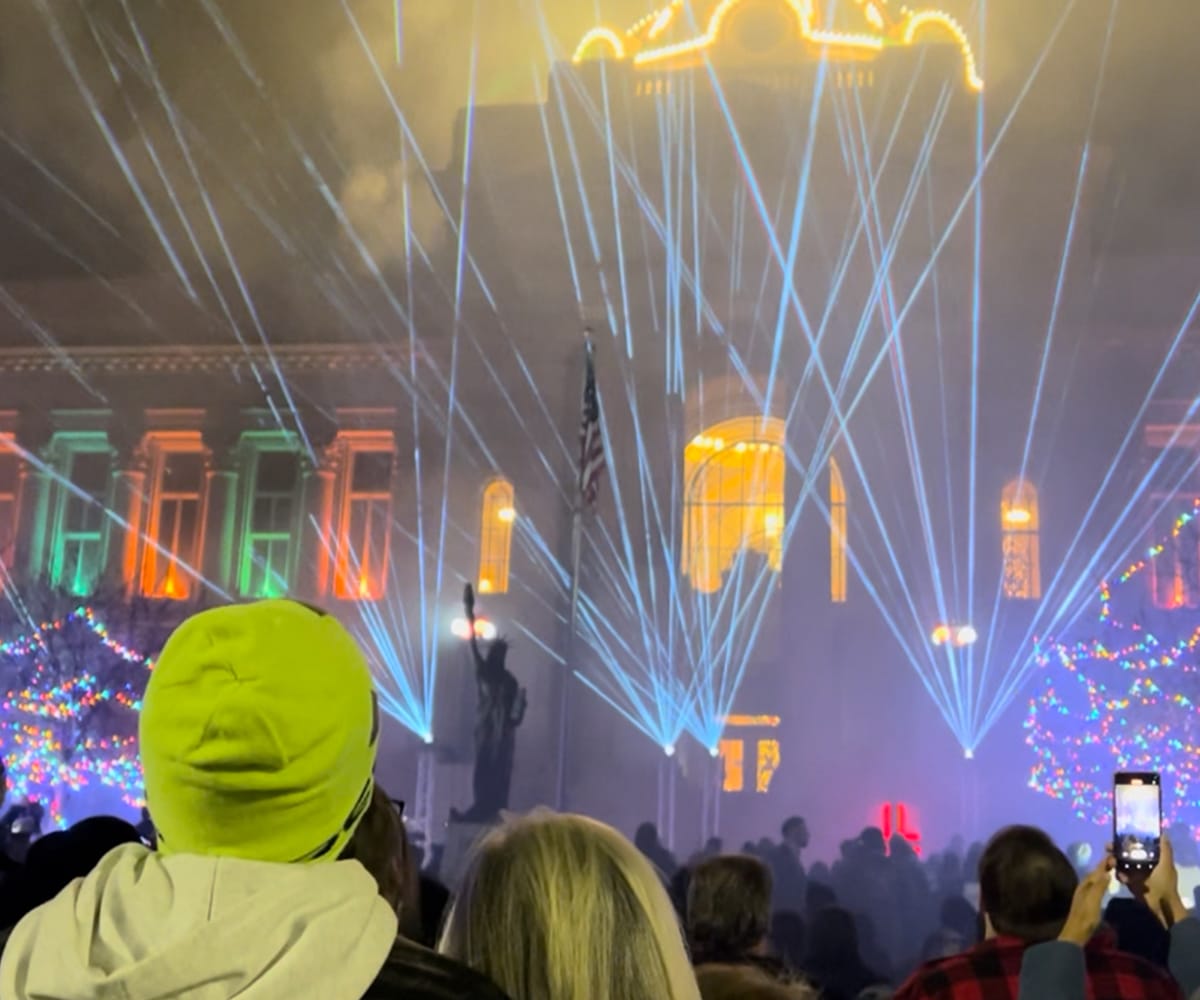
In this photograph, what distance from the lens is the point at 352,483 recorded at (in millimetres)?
27609

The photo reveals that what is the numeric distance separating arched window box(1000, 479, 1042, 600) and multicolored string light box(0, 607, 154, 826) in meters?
16.7

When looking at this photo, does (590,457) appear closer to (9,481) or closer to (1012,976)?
(1012,976)

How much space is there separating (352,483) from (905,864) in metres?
21.3

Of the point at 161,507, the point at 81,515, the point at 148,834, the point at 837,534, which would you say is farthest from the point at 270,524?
the point at 148,834

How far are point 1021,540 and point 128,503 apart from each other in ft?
65.3

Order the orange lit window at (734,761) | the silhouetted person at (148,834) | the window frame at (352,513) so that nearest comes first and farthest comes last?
the silhouetted person at (148,834)
the orange lit window at (734,761)
the window frame at (352,513)

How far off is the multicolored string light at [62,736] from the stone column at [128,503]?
4.52m

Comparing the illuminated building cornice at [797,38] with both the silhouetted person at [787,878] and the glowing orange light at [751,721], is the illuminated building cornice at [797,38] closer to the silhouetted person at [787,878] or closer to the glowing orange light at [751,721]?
the glowing orange light at [751,721]

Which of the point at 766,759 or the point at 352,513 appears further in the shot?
the point at 352,513

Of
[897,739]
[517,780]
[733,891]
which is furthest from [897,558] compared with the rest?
[733,891]

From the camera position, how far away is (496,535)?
2606 cm

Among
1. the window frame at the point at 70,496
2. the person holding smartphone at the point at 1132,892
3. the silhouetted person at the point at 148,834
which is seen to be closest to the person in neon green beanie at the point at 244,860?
the silhouetted person at the point at 148,834

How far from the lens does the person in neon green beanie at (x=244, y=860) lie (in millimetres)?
1227

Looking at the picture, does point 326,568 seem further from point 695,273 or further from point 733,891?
point 733,891
